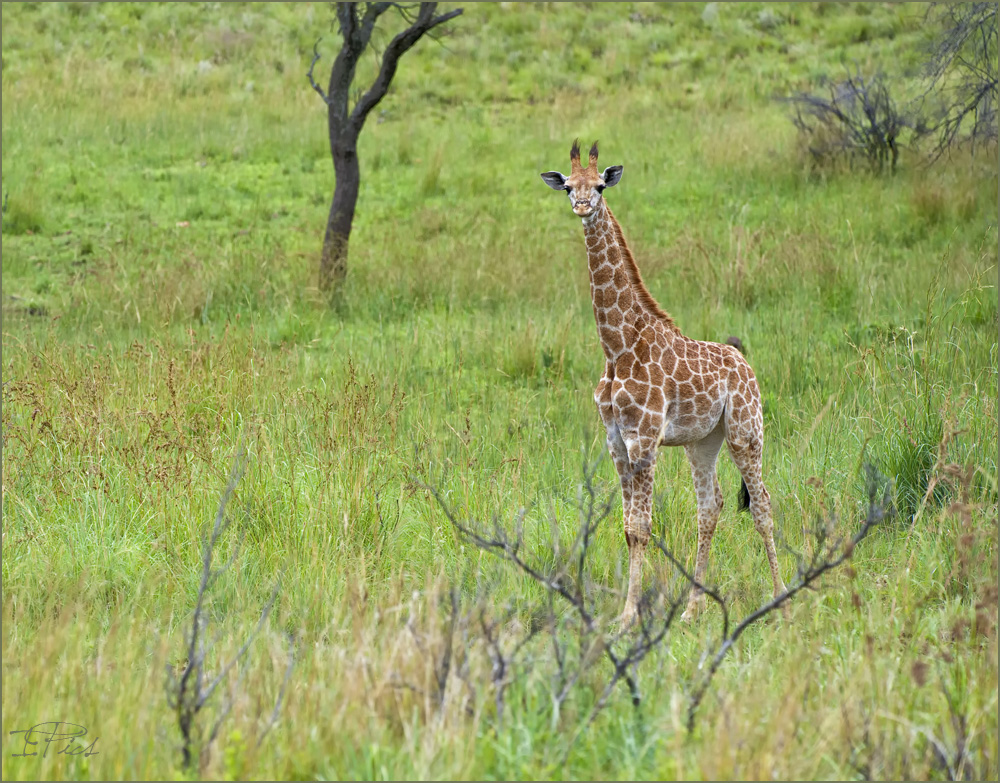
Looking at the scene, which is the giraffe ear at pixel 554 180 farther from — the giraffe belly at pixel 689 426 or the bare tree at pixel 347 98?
the bare tree at pixel 347 98

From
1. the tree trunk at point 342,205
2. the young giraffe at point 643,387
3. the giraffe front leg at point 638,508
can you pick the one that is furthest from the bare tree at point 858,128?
the giraffe front leg at point 638,508

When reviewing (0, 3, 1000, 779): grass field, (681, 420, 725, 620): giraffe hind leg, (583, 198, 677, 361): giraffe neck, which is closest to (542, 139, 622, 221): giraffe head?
(583, 198, 677, 361): giraffe neck

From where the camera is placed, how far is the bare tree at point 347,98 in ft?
32.5

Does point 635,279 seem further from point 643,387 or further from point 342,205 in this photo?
point 342,205

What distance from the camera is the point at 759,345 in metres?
8.00

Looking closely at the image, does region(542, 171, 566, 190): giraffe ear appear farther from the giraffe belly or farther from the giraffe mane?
the giraffe belly

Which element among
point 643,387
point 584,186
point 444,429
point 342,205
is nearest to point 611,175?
point 584,186

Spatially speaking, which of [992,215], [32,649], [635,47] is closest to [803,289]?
[992,215]

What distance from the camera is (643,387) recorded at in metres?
4.42

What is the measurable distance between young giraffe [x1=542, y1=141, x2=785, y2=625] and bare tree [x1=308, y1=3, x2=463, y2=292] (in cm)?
563

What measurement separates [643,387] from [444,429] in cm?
260

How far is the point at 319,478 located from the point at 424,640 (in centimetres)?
231

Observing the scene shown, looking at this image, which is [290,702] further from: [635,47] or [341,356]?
[635,47]

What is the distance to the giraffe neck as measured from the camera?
15.0 feet
